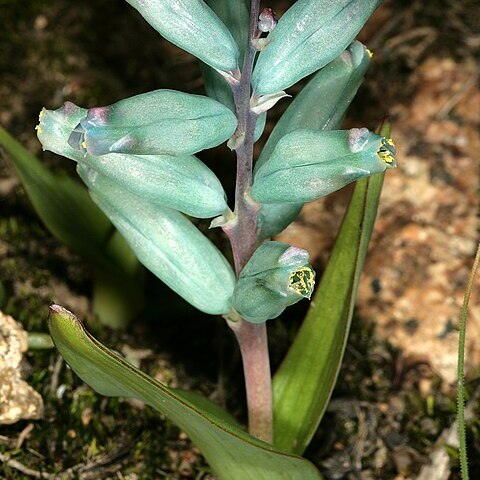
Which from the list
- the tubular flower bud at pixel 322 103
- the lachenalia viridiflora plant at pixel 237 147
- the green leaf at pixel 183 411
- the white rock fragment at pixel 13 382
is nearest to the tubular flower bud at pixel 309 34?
the lachenalia viridiflora plant at pixel 237 147

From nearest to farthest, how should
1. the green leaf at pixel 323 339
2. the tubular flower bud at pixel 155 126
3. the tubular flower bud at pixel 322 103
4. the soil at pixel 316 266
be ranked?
the tubular flower bud at pixel 155 126
the tubular flower bud at pixel 322 103
the green leaf at pixel 323 339
the soil at pixel 316 266

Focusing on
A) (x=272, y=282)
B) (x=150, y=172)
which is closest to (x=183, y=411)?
(x=272, y=282)

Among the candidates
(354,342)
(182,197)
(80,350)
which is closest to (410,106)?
(354,342)

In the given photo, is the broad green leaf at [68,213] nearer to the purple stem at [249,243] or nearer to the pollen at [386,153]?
the purple stem at [249,243]

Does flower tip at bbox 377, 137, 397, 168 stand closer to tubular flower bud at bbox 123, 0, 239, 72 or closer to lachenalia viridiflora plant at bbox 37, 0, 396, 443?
lachenalia viridiflora plant at bbox 37, 0, 396, 443

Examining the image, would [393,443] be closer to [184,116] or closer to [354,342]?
[354,342]

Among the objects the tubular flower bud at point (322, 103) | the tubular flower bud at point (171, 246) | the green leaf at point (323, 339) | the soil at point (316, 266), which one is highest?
the tubular flower bud at point (322, 103)

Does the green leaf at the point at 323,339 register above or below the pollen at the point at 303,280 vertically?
below

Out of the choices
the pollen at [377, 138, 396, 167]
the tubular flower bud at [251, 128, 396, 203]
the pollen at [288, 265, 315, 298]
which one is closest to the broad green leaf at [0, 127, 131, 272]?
the tubular flower bud at [251, 128, 396, 203]
